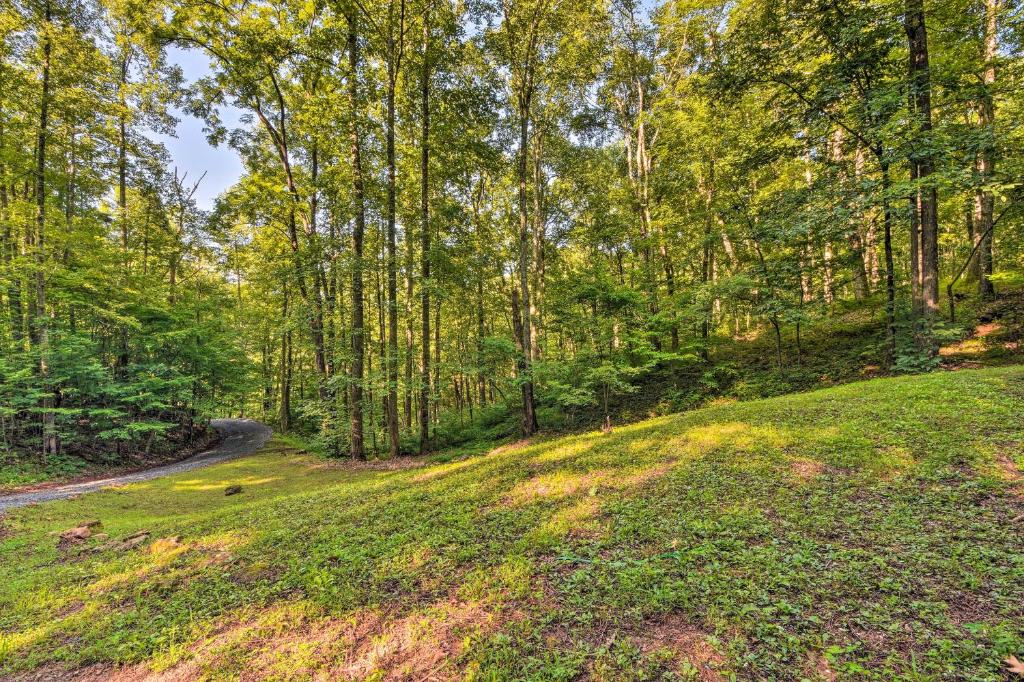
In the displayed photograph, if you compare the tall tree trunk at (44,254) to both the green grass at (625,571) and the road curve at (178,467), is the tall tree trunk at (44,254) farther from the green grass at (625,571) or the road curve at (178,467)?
the green grass at (625,571)

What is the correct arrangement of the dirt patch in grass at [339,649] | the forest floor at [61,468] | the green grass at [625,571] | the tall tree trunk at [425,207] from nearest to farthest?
the green grass at [625,571] < the dirt patch in grass at [339,649] < the forest floor at [61,468] < the tall tree trunk at [425,207]

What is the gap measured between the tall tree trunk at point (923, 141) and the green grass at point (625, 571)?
3.73 meters

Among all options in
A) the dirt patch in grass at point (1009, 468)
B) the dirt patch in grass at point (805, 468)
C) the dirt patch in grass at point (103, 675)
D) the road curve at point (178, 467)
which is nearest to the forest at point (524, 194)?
the road curve at point (178, 467)

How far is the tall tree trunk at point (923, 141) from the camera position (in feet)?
29.3

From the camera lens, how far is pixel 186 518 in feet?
24.8

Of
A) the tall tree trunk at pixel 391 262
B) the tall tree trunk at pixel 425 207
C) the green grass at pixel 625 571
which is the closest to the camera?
the green grass at pixel 625 571

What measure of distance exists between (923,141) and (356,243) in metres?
17.0

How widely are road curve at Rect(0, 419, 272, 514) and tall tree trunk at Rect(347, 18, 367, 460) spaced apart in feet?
22.1

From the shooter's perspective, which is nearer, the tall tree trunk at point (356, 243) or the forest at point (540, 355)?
the forest at point (540, 355)

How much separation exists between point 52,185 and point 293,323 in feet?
40.1

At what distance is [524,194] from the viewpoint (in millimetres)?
13805

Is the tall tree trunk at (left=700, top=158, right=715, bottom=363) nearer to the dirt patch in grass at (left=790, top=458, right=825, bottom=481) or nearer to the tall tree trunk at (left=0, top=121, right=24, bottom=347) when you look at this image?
the dirt patch in grass at (left=790, top=458, right=825, bottom=481)

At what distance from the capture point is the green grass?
2.83m

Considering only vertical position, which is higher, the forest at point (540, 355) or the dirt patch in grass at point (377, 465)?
the forest at point (540, 355)
